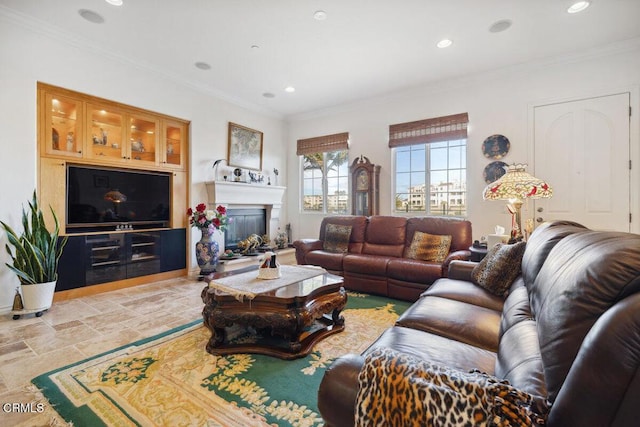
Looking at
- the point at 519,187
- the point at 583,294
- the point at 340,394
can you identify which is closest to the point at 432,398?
the point at 340,394

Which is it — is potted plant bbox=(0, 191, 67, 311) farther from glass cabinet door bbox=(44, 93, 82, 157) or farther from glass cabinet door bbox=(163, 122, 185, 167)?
glass cabinet door bbox=(163, 122, 185, 167)

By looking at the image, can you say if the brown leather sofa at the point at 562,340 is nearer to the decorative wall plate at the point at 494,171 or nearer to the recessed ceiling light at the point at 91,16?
the decorative wall plate at the point at 494,171

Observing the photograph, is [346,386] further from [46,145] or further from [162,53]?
[162,53]

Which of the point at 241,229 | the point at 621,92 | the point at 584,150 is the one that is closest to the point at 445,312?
the point at 584,150

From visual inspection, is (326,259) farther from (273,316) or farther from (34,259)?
(34,259)

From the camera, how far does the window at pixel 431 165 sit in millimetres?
4508

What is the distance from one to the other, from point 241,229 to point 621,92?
5.76m

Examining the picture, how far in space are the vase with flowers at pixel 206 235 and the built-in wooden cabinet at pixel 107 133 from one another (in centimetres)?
82

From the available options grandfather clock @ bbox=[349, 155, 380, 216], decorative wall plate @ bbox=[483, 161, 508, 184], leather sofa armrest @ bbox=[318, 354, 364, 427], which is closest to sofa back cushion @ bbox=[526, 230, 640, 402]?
leather sofa armrest @ bbox=[318, 354, 364, 427]

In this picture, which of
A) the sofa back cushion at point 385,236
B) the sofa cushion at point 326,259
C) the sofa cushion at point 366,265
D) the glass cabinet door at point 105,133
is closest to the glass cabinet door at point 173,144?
the glass cabinet door at point 105,133

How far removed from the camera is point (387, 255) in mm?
3973

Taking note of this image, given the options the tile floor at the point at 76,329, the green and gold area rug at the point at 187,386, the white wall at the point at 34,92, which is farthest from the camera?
the white wall at the point at 34,92

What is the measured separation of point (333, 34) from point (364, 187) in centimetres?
253

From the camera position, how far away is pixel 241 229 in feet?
17.7
